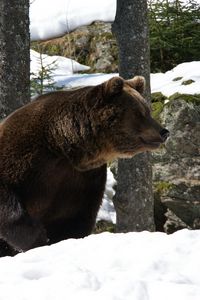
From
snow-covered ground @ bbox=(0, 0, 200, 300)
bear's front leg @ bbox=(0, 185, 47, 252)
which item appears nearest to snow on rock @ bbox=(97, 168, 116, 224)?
bear's front leg @ bbox=(0, 185, 47, 252)

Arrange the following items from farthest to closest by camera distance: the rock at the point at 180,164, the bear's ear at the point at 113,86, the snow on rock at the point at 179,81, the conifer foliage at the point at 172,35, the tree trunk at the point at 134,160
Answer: the conifer foliage at the point at 172,35
the snow on rock at the point at 179,81
the rock at the point at 180,164
the tree trunk at the point at 134,160
the bear's ear at the point at 113,86

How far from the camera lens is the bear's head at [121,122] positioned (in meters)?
5.29

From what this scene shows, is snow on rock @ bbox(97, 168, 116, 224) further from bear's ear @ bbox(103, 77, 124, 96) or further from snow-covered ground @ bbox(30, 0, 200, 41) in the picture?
snow-covered ground @ bbox(30, 0, 200, 41)

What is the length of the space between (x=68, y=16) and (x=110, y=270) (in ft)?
38.2

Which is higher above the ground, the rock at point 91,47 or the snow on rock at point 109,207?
the rock at point 91,47

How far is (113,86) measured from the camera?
5230 millimetres

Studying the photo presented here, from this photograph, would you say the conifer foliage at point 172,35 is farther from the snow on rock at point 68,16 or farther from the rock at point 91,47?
the snow on rock at point 68,16

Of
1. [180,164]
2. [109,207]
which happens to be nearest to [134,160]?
[180,164]

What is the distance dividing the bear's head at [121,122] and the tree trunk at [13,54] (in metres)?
1.64

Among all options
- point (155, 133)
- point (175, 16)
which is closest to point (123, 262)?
point (155, 133)

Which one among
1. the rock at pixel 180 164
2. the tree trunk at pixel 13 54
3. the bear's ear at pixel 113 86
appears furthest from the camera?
the rock at pixel 180 164

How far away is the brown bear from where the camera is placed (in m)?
5.03

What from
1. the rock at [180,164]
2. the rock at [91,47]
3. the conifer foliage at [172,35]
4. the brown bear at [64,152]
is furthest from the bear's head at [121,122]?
the rock at [91,47]

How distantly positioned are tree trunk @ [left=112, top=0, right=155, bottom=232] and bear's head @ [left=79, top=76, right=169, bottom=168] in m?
1.80
